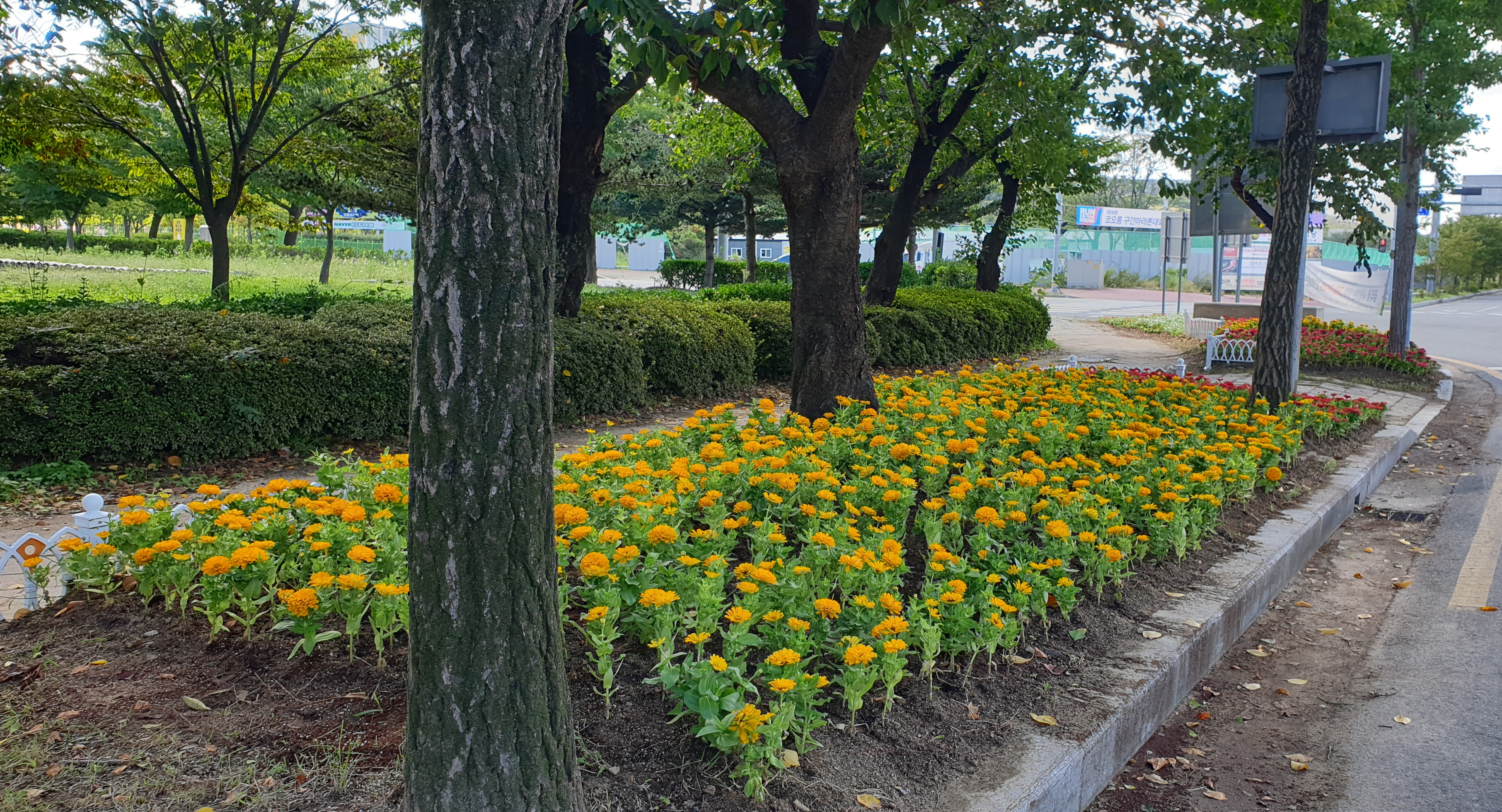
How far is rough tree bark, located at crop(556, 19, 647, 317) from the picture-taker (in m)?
9.61

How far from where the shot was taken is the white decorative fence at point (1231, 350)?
1539 cm

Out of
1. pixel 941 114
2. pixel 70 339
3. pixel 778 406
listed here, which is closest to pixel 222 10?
pixel 70 339

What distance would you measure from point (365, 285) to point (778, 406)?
17.7m

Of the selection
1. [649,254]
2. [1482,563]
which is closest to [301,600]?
[1482,563]

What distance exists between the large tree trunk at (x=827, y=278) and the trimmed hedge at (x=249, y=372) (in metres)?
2.62

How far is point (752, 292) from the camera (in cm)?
1983

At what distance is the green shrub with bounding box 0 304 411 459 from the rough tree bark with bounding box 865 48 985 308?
8.87 meters

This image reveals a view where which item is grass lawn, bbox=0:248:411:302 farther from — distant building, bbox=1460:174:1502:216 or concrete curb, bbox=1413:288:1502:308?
distant building, bbox=1460:174:1502:216

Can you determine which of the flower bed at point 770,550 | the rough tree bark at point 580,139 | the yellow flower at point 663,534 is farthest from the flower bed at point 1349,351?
the yellow flower at point 663,534

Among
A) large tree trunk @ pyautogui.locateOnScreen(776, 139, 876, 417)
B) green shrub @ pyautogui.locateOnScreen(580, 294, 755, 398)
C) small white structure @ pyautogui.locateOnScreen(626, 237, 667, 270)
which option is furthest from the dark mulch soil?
small white structure @ pyautogui.locateOnScreen(626, 237, 667, 270)

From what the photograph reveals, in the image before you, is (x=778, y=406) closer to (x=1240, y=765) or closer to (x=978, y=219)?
(x=1240, y=765)

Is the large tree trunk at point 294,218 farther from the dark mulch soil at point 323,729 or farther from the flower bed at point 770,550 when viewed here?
the dark mulch soil at point 323,729

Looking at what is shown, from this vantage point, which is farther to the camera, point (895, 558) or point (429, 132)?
point (895, 558)

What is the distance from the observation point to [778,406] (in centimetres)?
1061
